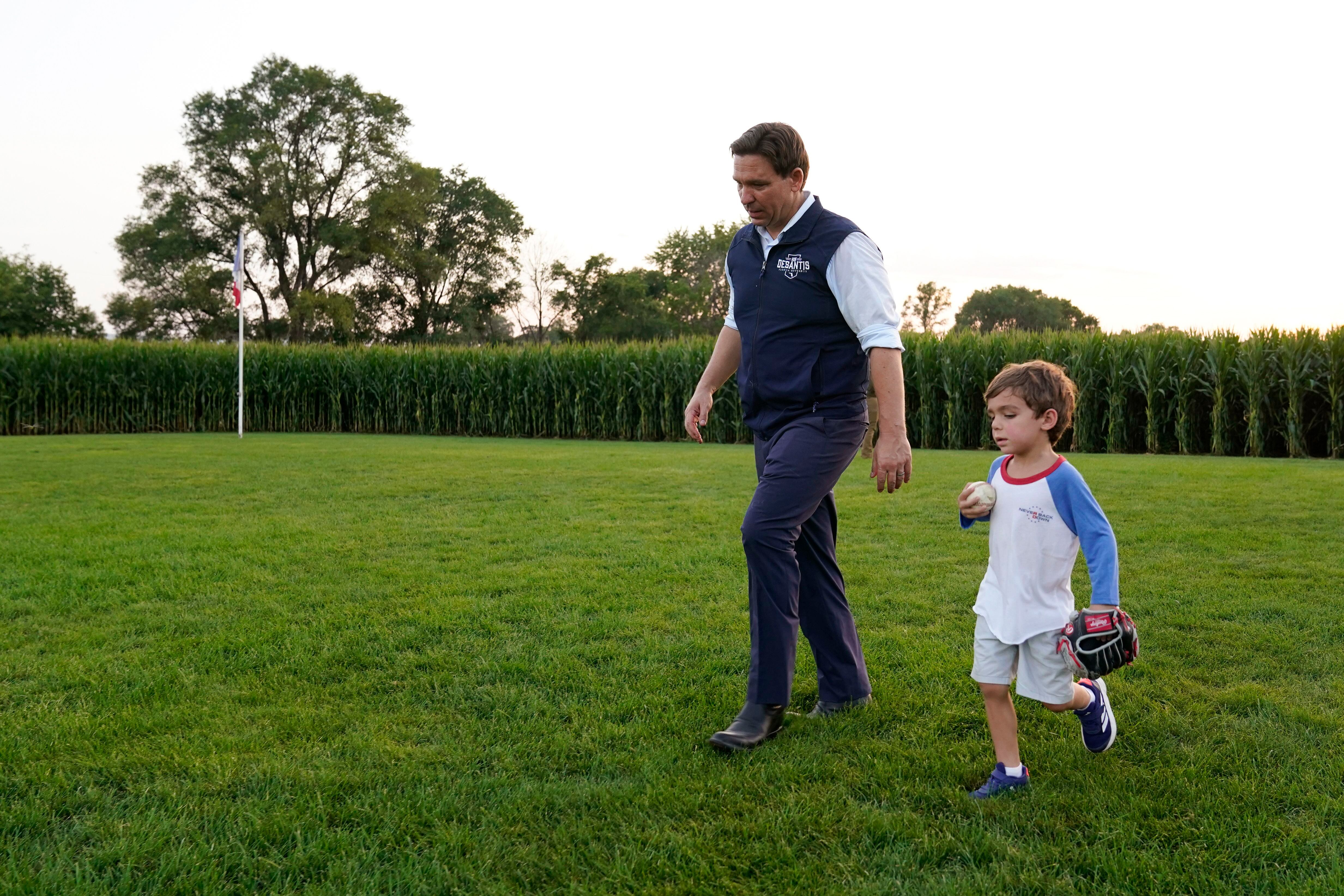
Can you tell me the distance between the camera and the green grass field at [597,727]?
2.30 meters

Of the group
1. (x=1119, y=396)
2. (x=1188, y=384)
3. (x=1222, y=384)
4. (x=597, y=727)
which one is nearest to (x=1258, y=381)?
(x=1222, y=384)

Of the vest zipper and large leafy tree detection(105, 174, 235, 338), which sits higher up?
large leafy tree detection(105, 174, 235, 338)

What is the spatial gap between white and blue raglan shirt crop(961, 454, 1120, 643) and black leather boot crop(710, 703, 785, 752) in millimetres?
784

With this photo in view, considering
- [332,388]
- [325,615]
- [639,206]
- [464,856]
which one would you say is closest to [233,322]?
[332,388]

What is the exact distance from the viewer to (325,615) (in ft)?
15.4

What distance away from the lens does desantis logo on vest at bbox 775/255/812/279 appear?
3139mm

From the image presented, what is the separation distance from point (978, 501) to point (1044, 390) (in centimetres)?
35

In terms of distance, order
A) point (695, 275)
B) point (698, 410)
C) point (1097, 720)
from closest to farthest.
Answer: point (1097, 720)
point (698, 410)
point (695, 275)

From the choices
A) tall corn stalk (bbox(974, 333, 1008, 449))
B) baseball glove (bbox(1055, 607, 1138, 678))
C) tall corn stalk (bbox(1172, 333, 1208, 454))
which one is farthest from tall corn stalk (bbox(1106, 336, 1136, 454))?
baseball glove (bbox(1055, 607, 1138, 678))

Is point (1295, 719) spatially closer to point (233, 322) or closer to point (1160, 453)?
point (1160, 453)

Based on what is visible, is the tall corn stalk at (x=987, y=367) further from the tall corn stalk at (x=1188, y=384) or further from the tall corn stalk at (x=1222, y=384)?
the tall corn stalk at (x=1222, y=384)

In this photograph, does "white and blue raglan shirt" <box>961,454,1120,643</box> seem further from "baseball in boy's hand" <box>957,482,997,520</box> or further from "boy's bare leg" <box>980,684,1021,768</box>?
"boy's bare leg" <box>980,684,1021,768</box>

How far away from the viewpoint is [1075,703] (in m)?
2.75

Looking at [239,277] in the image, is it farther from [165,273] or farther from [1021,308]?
[1021,308]
